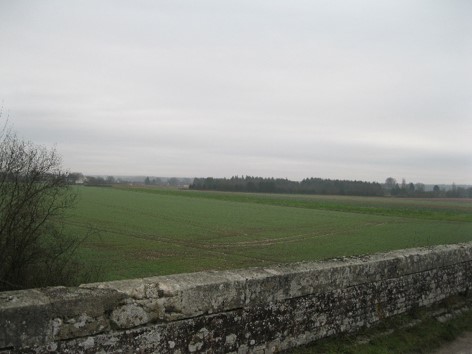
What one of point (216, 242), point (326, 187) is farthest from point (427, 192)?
point (216, 242)

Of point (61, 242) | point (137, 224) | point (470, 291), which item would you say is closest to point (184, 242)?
point (137, 224)

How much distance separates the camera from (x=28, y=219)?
8297 millimetres

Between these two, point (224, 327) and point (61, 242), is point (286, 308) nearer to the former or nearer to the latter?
point (224, 327)

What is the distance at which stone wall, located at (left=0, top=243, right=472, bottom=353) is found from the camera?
3000mm

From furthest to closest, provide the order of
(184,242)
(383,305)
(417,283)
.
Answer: (184,242), (417,283), (383,305)

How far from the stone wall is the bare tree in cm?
533

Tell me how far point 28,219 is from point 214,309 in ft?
20.2

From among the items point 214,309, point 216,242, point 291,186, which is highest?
point 291,186

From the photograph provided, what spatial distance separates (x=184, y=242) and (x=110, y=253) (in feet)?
19.6

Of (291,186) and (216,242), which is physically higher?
(291,186)

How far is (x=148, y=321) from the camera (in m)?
3.44

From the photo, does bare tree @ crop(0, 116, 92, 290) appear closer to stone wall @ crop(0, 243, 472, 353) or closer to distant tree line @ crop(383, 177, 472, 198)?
stone wall @ crop(0, 243, 472, 353)

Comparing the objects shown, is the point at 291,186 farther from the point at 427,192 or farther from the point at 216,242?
the point at 216,242

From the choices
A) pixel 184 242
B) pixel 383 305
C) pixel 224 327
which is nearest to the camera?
pixel 224 327
